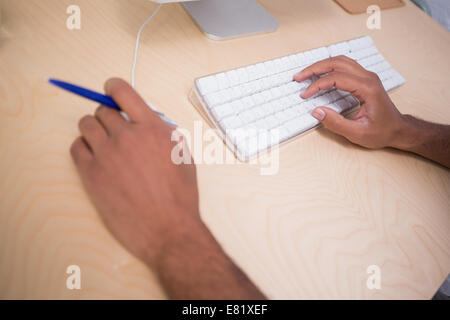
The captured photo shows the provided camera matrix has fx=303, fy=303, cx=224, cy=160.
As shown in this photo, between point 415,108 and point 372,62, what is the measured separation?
0.15 meters

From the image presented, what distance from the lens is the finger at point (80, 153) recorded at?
381mm

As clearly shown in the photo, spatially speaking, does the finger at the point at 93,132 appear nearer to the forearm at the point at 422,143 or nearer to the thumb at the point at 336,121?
the thumb at the point at 336,121

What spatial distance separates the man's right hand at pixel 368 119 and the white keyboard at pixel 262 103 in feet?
0.07

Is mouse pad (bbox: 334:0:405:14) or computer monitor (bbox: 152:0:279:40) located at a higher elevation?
mouse pad (bbox: 334:0:405:14)

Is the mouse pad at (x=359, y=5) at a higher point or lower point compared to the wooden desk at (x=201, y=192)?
higher

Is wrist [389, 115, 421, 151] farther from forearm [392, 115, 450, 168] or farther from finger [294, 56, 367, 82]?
finger [294, 56, 367, 82]

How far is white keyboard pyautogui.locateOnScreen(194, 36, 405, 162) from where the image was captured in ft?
1.60

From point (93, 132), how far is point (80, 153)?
0.10 ft

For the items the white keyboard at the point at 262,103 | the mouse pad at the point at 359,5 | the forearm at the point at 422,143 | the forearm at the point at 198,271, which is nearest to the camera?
the forearm at the point at 198,271

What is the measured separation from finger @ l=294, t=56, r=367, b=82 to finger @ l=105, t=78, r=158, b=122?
12.7 inches

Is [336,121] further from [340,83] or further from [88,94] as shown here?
[88,94]

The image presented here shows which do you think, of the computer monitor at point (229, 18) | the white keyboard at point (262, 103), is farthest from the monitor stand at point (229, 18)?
the white keyboard at point (262, 103)

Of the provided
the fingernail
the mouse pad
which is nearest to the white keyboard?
the fingernail
